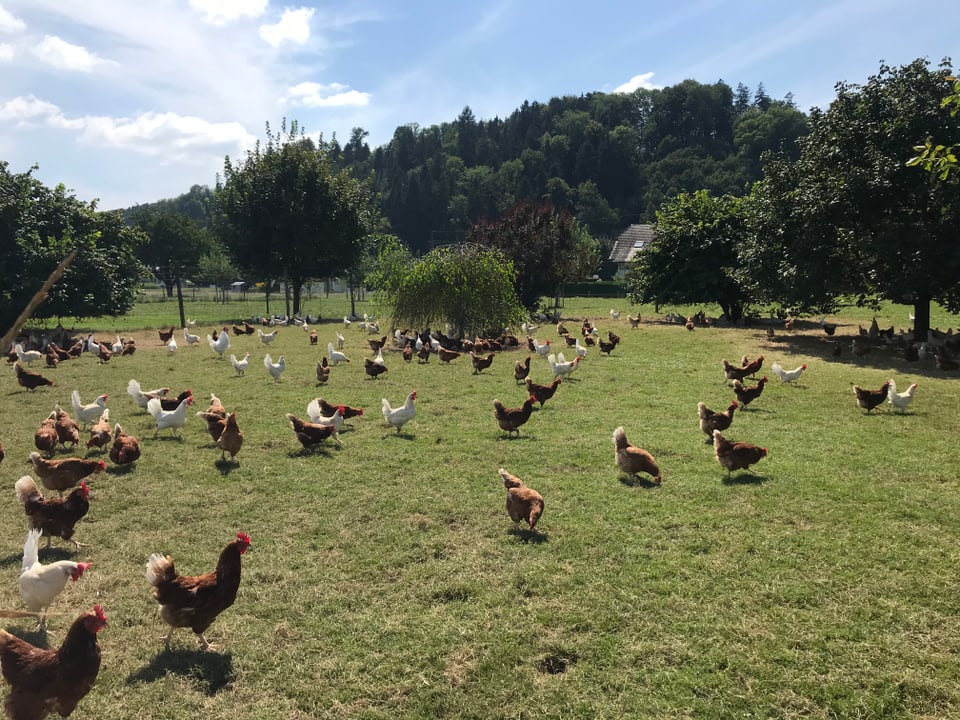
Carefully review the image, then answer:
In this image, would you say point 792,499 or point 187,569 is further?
point 792,499

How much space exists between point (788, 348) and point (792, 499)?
15.4m

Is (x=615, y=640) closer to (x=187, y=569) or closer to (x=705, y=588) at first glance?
(x=705, y=588)

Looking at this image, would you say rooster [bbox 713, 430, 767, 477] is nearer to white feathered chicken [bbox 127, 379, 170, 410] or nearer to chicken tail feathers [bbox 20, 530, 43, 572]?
chicken tail feathers [bbox 20, 530, 43, 572]

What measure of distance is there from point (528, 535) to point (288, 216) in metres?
33.6

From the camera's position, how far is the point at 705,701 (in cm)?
386

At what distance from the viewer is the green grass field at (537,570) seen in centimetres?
400

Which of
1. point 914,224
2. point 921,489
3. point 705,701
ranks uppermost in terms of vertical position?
point 914,224

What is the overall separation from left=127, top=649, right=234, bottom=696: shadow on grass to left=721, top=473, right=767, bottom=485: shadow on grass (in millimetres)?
6146

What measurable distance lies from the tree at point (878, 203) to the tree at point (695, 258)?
22.2 feet

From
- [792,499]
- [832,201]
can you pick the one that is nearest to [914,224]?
[832,201]

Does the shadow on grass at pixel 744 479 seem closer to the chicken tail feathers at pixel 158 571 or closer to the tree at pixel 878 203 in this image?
the chicken tail feathers at pixel 158 571

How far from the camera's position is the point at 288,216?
35.8 metres

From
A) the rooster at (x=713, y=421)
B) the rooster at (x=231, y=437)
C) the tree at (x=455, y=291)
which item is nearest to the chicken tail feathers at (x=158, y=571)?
the rooster at (x=231, y=437)

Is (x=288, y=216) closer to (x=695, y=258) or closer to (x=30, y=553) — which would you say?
(x=695, y=258)
